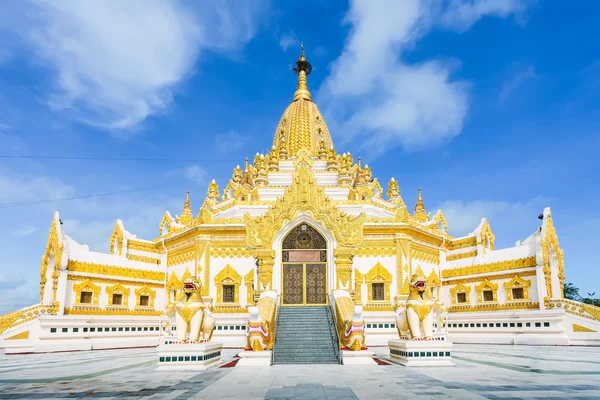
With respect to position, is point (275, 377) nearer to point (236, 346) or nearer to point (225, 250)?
point (236, 346)

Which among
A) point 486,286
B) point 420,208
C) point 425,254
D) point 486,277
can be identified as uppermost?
point 420,208

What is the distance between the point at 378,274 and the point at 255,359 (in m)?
11.2

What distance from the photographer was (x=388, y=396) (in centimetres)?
850

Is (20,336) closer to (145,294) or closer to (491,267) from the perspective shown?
(145,294)

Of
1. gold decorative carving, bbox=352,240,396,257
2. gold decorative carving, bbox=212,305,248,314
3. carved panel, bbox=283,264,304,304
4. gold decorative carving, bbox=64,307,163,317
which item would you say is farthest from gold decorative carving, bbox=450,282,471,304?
gold decorative carving, bbox=64,307,163,317

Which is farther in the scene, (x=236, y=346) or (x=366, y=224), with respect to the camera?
(x=366, y=224)

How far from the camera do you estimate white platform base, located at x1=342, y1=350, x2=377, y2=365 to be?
14.3 m

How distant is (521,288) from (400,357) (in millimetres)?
12541

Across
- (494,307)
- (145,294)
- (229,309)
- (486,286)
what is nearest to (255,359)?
(229,309)

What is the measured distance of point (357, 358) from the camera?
14336 millimetres

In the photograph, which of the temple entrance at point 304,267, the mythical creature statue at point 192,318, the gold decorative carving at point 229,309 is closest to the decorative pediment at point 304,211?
the temple entrance at point 304,267

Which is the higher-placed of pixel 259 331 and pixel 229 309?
pixel 229 309

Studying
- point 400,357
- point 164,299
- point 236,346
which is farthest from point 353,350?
point 164,299

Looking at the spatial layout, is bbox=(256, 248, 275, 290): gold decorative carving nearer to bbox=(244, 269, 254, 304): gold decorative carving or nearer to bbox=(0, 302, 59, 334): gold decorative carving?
bbox=(244, 269, 254, 304): gold decorative carving
